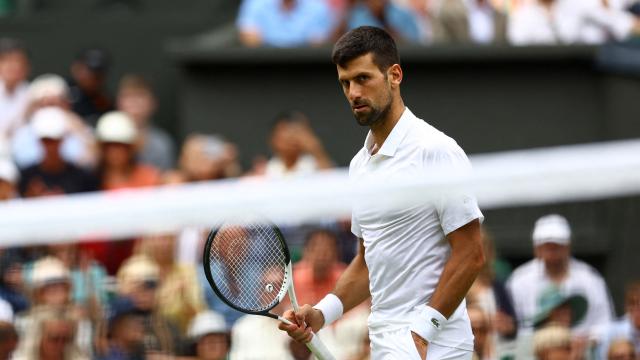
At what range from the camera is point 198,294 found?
242 inches

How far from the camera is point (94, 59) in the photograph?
1134 centimetres

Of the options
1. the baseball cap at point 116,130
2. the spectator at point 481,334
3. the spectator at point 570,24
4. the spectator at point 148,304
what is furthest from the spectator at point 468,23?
the spectator at point 148,304

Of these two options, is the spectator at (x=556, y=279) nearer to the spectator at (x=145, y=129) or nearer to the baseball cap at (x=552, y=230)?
the baseball cap at (x=552, y=230)

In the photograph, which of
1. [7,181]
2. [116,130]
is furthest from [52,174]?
[7,181]

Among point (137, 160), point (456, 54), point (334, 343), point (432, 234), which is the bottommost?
point (334, 343)

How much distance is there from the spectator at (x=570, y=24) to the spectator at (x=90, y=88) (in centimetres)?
315

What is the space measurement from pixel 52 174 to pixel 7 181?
66cm

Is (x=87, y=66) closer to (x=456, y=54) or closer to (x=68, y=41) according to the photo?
(x=68, y=41)

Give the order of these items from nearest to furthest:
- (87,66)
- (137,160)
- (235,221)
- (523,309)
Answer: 1. (235,221)
2. (523,309)
3. (137,160)
4. (87,66)

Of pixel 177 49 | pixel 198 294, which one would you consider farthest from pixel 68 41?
pixel 198 294

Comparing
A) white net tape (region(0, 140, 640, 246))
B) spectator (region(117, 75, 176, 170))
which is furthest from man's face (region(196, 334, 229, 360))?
spectator (region(117, 75, 176, 170))

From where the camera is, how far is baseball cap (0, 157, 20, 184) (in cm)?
941

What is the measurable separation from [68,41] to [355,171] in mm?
6991

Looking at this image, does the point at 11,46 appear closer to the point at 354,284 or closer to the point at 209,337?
the point at 209,337
